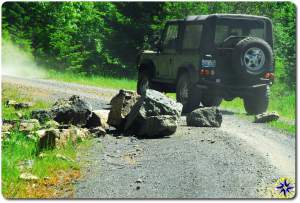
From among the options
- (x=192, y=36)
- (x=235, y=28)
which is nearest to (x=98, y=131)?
(x=192, y=36)

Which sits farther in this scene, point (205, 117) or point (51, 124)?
point (205, 117)

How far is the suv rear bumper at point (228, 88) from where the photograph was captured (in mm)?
10609

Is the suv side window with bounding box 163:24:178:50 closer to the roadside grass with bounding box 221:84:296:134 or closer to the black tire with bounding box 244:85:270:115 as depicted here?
the roadside grass with bounding box 221:84:296:134

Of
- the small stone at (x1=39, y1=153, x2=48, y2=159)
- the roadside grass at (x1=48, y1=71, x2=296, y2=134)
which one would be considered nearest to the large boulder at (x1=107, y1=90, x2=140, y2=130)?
the roadside grass at (x1=48, y1=71, x2=296, y2=134)

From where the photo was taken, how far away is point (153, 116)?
425 inches

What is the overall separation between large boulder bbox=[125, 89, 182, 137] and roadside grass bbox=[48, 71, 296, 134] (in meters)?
0.60

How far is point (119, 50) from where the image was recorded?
406 inches

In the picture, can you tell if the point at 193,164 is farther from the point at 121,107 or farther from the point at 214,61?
the point at 214,61

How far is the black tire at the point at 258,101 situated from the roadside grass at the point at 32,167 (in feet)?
10.1

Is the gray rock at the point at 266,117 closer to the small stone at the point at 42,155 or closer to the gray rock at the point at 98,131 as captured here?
the gray rock at the point at 98,131

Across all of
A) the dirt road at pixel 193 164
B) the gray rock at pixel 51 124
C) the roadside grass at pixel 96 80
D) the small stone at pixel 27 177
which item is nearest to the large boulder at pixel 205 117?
the dirt road at pixel 193 164

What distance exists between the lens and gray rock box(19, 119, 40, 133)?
10.6 m

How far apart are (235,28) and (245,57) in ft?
2.47

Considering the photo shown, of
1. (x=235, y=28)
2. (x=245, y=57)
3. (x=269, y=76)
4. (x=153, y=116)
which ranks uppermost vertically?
(x=235, y=28)
